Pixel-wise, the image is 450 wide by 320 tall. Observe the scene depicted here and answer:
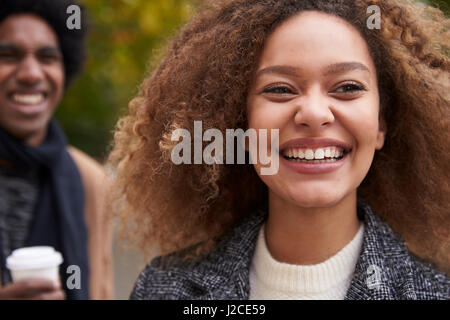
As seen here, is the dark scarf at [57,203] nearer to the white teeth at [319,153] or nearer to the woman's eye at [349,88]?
the white teeth at [319,153]

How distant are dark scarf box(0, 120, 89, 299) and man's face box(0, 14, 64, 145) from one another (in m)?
0.11

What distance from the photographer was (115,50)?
17.5 feet

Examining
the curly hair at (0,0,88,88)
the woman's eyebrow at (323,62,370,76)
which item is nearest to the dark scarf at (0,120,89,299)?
the curly hair at (0,0,88,88)

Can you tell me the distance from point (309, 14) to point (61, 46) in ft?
7.35

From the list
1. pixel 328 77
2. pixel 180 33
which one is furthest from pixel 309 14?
pixel 180 33

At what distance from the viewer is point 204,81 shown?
221 centimetres

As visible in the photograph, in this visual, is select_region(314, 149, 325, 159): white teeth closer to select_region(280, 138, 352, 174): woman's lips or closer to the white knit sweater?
select_region(280, 138, 352, 174): woman's lips

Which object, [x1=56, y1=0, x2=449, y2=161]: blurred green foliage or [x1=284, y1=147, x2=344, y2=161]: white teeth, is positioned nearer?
[x1=284, y1=147, x2=344, y2=161]: white teeth

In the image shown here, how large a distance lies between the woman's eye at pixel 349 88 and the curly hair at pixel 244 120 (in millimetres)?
195

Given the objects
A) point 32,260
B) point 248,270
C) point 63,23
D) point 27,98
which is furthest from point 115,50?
point 248,270

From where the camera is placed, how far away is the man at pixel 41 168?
315 centimetres

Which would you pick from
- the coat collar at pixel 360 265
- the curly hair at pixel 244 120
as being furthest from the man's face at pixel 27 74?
the coat collar at pixel 360 265

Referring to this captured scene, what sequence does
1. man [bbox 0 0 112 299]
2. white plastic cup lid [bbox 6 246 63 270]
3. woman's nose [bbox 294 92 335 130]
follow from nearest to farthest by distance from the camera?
1. woman's nose [bbox 294 92 335 130]
2. white plastic cup lid [bbox 6 246 63 270]
3. man [bbox 0 0 112 299]

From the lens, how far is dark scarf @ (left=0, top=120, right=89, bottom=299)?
3.18 meters
